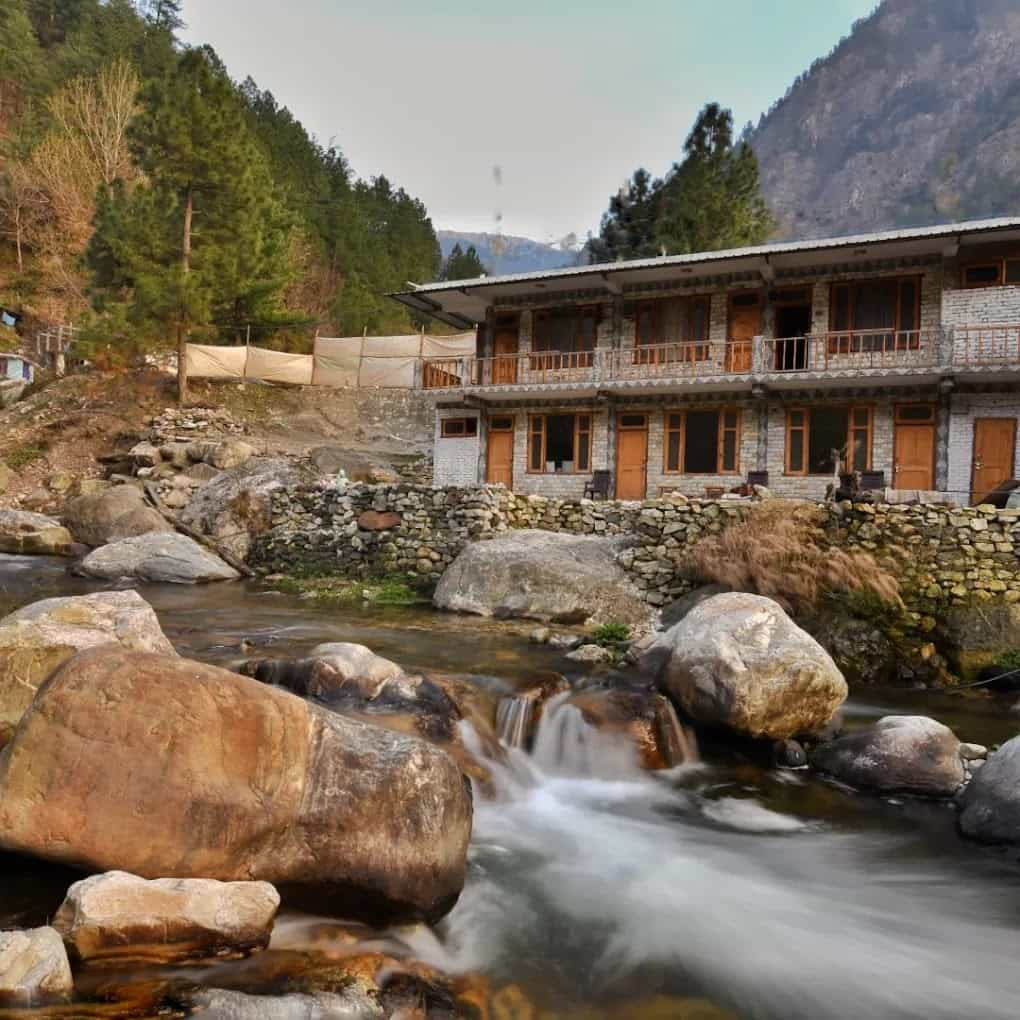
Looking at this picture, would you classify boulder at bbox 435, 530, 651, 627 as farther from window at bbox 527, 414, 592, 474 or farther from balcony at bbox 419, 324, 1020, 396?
window at bbox 527, 414, 592, 474

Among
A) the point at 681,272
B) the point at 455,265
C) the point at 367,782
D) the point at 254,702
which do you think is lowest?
the point at 367,782

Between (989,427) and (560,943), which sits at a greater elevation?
(989,427)

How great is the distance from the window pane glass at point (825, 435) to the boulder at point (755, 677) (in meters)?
13.7

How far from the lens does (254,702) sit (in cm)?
529

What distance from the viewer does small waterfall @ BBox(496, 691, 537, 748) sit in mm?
8531

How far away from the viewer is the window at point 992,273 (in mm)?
19516

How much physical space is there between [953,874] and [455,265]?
57.7m

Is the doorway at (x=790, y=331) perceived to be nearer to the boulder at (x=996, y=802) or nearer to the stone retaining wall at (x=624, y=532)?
the stone retaining wall at (x=624, y=532)

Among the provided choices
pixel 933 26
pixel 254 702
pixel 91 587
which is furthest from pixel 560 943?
pixel 933 26

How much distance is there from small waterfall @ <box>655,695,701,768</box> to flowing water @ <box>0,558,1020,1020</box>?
1.2 inches

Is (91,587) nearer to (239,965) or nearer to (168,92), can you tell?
(239,965)

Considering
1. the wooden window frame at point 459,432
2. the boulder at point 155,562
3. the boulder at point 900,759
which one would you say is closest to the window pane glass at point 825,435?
the wooden window frame at point 459,432

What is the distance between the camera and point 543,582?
50.0 ft

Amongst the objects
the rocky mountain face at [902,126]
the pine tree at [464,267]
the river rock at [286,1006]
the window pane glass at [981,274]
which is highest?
the rocky mountain face at [902,126]
